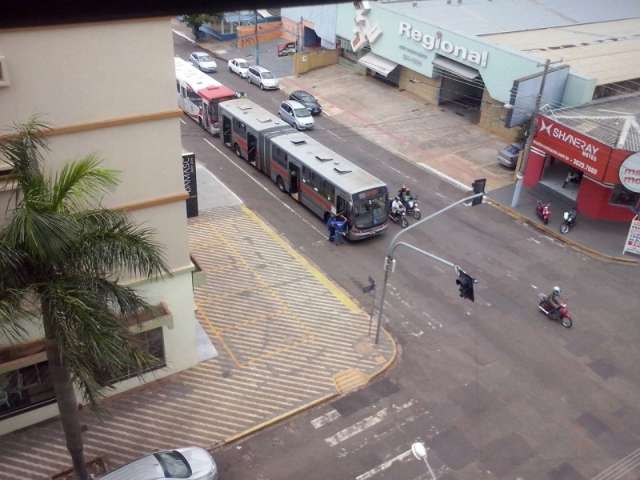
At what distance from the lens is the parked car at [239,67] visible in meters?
44.9

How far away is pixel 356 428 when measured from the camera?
15.9 metres

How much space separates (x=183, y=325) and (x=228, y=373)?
2012 millimetres

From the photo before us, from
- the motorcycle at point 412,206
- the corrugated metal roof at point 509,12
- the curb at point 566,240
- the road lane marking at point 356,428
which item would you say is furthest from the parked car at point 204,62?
the road lane marking at point 356,428

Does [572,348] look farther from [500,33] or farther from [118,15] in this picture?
[500,33]

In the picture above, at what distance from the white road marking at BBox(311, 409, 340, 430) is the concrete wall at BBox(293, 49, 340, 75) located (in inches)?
1342

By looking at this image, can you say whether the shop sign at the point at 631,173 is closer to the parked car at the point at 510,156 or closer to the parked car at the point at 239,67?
the parked car at the point at 510,156

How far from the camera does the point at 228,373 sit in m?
17.3

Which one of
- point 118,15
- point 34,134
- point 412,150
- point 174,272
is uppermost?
point 118,15

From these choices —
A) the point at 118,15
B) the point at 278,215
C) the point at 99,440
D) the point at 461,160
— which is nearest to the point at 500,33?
the point at 461,160

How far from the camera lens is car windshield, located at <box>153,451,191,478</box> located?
13484mm

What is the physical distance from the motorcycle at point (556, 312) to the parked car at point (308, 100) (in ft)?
72.3

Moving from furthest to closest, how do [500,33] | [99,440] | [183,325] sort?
[500,33], [183,325], [99,440]

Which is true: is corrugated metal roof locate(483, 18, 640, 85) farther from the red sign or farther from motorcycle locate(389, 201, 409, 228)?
motorcycle locate(389, 201, 409, 228)

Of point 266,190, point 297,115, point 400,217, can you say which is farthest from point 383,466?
point 297,115
